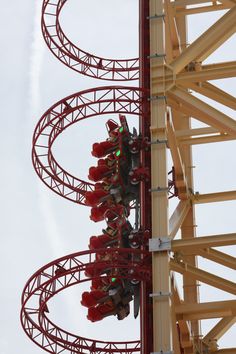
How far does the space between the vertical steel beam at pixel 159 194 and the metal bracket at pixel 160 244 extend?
0.11m

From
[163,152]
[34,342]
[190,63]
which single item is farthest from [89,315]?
[190,63]

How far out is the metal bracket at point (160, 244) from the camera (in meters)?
33.8

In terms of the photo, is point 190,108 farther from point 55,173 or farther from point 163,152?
point 55,173

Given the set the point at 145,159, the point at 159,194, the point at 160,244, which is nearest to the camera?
the point at 160,244

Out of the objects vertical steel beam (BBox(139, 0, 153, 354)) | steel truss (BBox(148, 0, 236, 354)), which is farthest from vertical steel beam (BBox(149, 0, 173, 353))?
vertical steel beam (BBox(139, 0, 153, 354))

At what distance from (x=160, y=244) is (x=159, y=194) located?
1.44 metres

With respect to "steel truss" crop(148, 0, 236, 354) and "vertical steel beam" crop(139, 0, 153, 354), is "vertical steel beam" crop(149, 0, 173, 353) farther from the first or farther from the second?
"vertical steel beam" crop(139, 0, 153, 354)

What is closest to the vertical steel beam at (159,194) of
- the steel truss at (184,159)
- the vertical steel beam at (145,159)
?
the steel truss at (184,159)

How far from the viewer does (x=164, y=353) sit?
32.1 meters

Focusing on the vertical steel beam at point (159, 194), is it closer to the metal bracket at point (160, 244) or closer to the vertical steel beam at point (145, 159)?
the metal bracket at point (160, 244)

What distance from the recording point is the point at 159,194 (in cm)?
3466

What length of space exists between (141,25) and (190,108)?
153 inches

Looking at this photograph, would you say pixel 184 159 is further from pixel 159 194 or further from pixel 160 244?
pixel 160 244

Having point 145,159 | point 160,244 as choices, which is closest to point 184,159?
point 145,159
